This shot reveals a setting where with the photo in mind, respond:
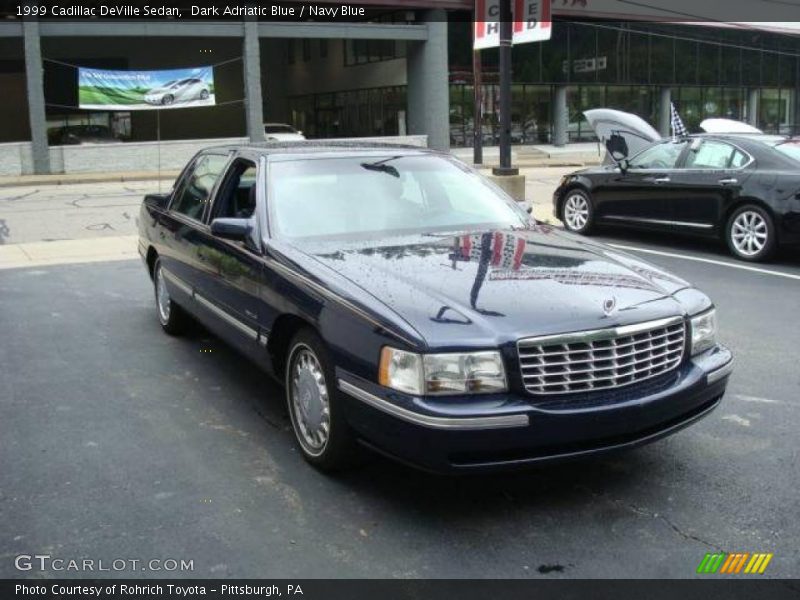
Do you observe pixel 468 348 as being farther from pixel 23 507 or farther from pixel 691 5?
pixel 691 5

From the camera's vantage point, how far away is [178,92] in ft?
86.7

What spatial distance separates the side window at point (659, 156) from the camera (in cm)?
1051

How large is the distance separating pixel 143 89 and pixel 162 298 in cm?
2101

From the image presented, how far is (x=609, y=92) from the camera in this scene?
39.7m

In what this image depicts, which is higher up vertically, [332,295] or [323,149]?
[323,149]

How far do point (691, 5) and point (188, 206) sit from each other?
38673mm

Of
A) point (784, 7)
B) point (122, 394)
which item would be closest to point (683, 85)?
point (784, 7)

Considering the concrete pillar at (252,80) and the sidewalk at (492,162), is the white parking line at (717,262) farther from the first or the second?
the concrete pillar at (252,80)

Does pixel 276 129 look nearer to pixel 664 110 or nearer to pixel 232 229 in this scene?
pixel 664 110

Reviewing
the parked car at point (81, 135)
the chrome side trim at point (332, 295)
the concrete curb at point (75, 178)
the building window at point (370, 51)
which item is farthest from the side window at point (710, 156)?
the building window at point (370, 51)

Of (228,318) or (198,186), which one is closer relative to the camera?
(228,318)

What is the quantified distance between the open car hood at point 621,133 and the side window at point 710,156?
254cm

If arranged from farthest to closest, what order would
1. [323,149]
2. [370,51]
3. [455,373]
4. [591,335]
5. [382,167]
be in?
[370,51] < [323,149] < [382,167] < [591,335] < [455,373]
